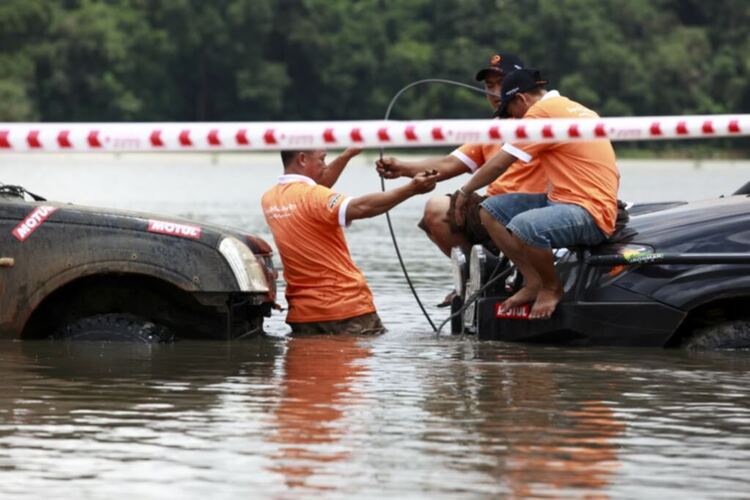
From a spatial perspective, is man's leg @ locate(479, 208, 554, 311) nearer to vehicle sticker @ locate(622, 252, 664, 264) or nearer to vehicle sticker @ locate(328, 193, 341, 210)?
vehicle sticker @ locate(622, 252, 664, 264)

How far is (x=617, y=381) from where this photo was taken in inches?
346

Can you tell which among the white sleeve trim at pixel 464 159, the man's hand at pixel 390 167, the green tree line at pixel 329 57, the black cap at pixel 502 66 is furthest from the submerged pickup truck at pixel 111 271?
the green tree line at pixel 329 57

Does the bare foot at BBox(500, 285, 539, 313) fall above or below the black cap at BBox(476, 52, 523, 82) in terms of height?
below

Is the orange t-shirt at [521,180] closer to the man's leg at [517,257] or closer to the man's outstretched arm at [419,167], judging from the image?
the man's outstretched arm at [419,167]

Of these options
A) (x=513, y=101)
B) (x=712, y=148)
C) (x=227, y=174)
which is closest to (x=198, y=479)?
(x=513, y=101)

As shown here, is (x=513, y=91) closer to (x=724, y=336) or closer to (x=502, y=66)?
(x=502, y=66)

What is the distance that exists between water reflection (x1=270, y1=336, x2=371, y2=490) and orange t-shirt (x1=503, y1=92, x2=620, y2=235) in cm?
128

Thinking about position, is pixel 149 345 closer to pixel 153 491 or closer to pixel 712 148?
pixel 153 491

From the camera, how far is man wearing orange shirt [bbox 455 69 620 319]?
9539mm

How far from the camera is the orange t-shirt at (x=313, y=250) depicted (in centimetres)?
1025

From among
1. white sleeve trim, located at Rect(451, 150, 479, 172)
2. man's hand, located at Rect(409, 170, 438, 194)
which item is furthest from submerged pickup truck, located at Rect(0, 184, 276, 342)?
white sleeve trim, located at Rect(451, 150, 479, 172)

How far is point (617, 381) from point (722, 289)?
0.87m

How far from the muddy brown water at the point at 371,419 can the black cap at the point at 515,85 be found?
124 cm

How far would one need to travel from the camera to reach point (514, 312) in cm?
983
